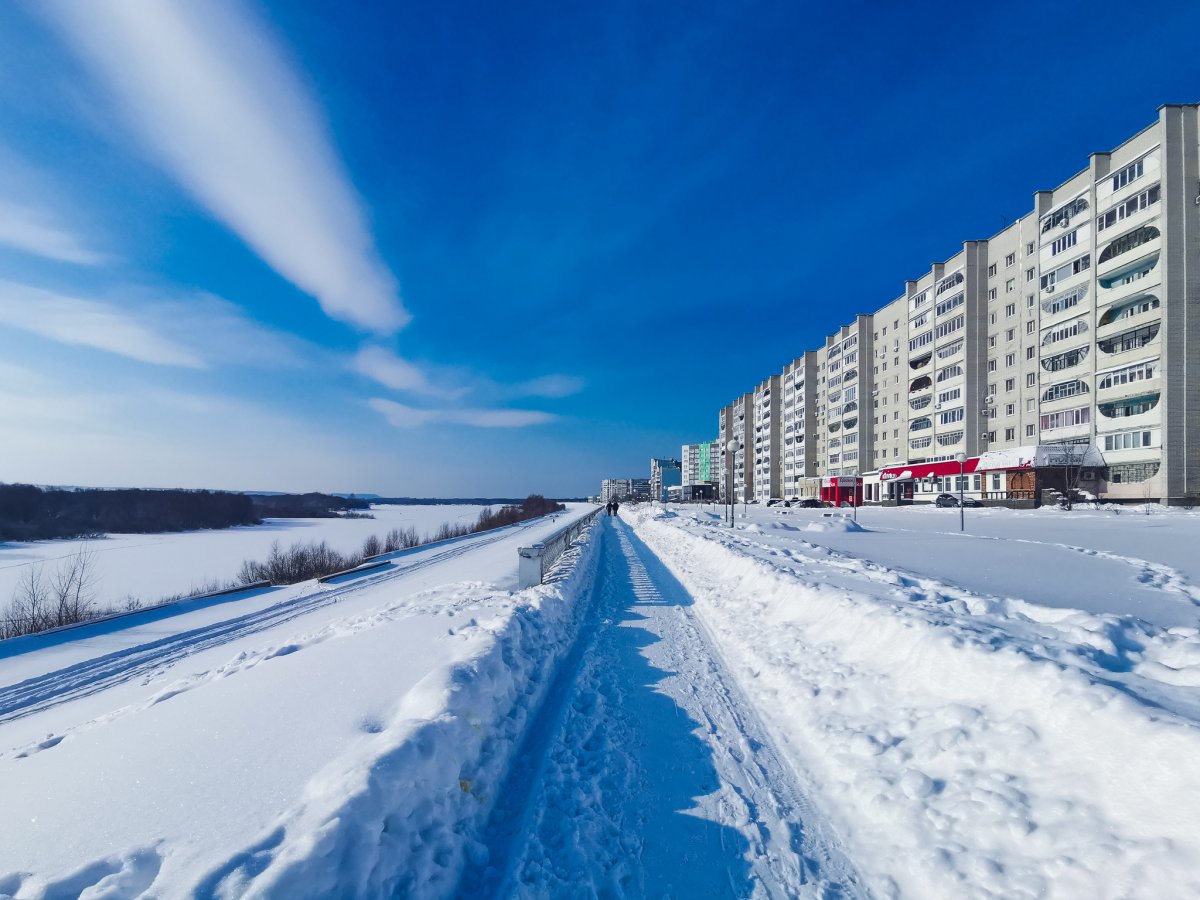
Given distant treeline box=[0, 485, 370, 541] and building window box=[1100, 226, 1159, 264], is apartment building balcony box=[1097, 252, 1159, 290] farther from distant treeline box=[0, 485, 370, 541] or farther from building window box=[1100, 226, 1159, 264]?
distant treeline box=[0, 485, 370, 541]

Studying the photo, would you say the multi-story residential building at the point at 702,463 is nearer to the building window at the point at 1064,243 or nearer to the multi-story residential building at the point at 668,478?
the multi-story residential building at the point at 668,478

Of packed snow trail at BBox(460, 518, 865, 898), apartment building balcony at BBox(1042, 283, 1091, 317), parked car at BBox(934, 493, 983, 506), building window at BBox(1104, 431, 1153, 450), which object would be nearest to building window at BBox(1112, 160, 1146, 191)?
apartment building balcony at BBox(1042, 283, 1091, 317)

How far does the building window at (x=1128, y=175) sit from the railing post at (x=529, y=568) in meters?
50.1

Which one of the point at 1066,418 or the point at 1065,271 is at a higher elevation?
the point at 1065,271

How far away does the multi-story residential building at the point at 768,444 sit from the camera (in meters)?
94.1

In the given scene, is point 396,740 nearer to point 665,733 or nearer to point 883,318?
point 665,733

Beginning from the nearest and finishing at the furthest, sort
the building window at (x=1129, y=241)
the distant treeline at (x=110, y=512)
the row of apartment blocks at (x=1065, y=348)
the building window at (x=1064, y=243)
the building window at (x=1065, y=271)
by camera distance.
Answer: the row of apartment blocks at (x=1065, y=348), the building window at (x=1129, y=241), the building window at (x=1065, y=271), the building window at (x=1064, y=243), the distant treeline at (x=110, y=512)

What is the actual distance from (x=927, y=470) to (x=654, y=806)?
5848 centimetres

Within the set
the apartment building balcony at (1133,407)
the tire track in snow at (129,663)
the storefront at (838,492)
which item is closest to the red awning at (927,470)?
the storefront at (838,492)

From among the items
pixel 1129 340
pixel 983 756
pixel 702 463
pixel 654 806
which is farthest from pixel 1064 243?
pixel 702 463

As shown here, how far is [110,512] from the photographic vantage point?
2495 inches

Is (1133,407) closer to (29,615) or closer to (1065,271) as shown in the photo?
(1065,271)

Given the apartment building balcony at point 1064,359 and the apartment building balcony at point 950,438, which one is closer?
the apartment building balcony at point 1064,359

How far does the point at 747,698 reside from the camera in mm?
5402
